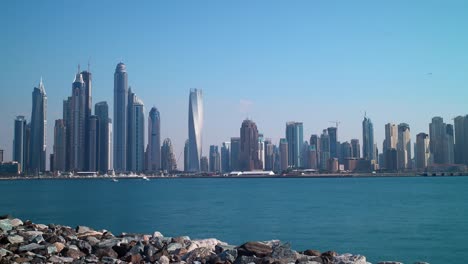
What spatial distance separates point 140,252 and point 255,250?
2.87 metres

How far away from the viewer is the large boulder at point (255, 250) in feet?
41.2

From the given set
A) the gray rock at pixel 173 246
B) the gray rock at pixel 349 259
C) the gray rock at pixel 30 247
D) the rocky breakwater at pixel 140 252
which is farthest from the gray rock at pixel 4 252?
the gray rock at pixel 349 259

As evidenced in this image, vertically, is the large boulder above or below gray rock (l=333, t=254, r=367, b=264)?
above

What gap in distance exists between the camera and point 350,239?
92.1 feet

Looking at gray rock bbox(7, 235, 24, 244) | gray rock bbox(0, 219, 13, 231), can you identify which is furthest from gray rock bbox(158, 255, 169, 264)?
gray rock bbox(0, 219, 13, 231)

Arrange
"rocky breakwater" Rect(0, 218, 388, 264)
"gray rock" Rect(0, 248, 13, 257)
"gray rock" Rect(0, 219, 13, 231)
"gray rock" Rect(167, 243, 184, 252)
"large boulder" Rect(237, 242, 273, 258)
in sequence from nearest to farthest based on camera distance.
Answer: "gray rock" Rect(0, 248, 13, 257)
"rocky breakwater" Rect(0, 218, 388, 264)
"large boulder" Rect(237, 242, 273, 258)
"gray rock" Rect(167, 243, 184, 252)
"gray rock" Rect(0, 219, 13, 231)

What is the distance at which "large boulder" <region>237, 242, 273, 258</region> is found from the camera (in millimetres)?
12570

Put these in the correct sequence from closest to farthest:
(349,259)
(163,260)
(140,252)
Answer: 1. (163,260)
2. (349,259)
3. (140,252)

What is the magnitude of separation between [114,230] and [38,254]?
22.2 m

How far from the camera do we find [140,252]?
12898 mm

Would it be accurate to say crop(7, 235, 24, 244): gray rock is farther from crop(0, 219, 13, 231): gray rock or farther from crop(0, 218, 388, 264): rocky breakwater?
crop(0, 219, 13, 231): gray rock

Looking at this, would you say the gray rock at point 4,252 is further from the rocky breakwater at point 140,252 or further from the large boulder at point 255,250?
the large boulder at point 255,250

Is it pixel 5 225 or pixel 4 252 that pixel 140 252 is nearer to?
pixel 4 252

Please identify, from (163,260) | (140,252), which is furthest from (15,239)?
(163,260)
